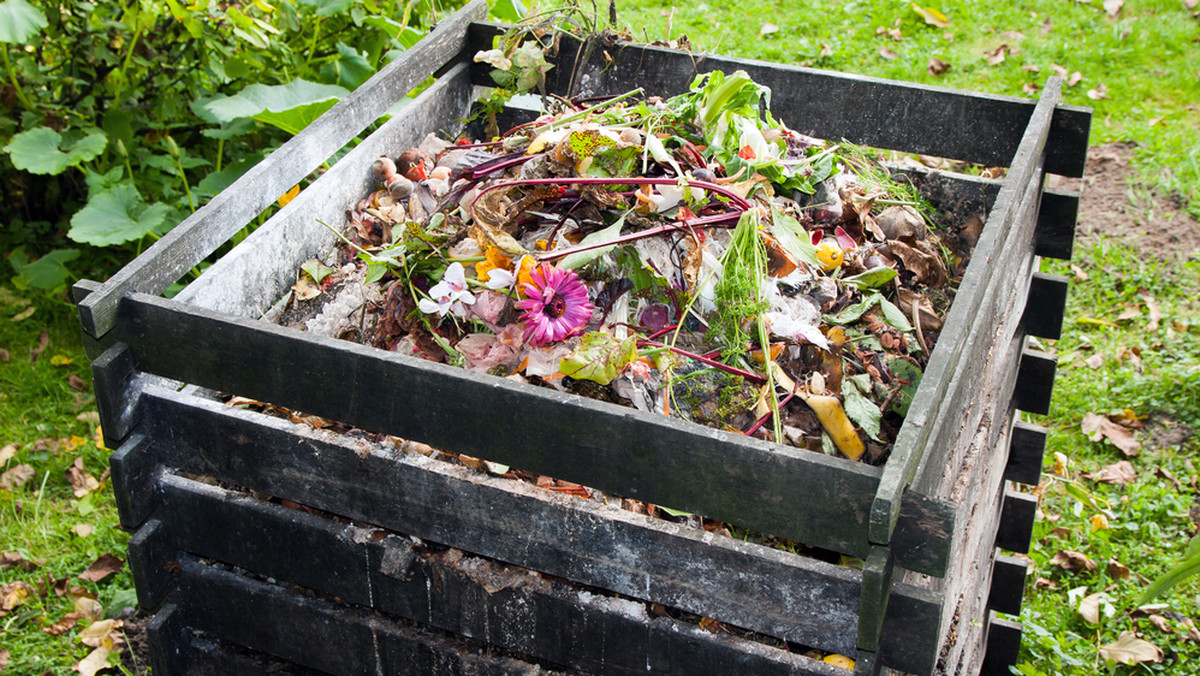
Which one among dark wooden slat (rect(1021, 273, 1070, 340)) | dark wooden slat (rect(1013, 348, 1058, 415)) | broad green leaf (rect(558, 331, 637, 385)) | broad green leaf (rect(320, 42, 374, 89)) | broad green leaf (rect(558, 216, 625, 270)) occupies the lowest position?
dark wooden slat (rect(1013, 348, 1058, 415))

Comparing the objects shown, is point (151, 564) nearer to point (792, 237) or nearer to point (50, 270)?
point (792, 237)

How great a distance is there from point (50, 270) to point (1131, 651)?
3858 millimetres

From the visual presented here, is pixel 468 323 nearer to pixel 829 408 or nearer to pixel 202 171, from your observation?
pixel 829 408

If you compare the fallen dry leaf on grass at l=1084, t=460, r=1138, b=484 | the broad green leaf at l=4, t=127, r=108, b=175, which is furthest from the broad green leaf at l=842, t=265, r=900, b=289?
the broad green leaf at l=4, t=127, r=108, b=175

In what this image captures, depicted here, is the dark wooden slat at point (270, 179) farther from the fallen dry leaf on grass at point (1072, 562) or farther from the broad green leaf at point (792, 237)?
the fallen dry leaf on grass at point (1072, 562)

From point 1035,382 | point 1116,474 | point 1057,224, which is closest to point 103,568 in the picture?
point 1035,382

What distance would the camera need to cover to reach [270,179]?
232 cm

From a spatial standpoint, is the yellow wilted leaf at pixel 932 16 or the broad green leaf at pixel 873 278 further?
the yellow wilted leaf at pixel 932 16

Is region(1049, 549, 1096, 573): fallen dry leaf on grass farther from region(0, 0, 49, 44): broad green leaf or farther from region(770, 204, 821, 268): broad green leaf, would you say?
region(0, 0, 49, 44): broad green leaf

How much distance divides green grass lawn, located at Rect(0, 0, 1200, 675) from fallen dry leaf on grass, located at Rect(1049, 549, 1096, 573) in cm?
2

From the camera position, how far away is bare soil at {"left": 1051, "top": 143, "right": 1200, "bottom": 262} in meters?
4.51

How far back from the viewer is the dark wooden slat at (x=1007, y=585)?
2998mm

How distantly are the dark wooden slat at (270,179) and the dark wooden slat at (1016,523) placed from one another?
212cm

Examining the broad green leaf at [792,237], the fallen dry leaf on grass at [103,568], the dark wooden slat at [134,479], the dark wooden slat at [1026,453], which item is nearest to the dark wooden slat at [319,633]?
the dark wooden slat at [134,479]
